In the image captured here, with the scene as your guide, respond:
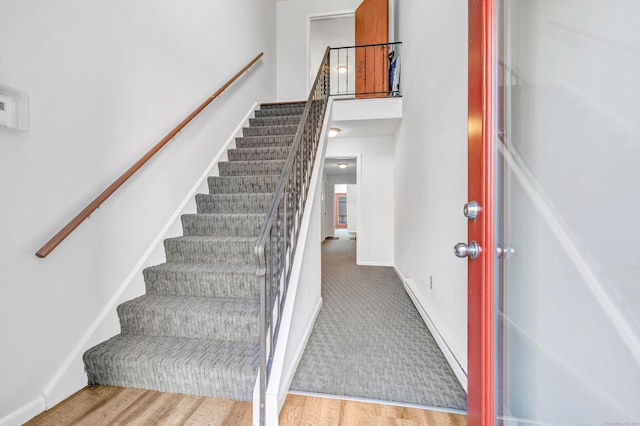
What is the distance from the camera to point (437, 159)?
2018 millimetres

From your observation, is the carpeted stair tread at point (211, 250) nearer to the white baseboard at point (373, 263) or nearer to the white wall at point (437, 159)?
the white wall at point (437, 159)

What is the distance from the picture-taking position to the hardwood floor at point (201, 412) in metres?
1.24

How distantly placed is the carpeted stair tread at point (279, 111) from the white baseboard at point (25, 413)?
347 centimetres

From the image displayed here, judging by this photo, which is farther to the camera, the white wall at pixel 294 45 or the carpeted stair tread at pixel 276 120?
the white wall at pixel 294 45

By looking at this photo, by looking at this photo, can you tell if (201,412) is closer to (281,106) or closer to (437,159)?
(437,159)

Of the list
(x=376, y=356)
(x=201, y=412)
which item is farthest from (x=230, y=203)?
(x=376, y=356)

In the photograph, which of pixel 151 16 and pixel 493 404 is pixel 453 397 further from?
pixel 151 16

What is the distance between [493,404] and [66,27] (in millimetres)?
2511

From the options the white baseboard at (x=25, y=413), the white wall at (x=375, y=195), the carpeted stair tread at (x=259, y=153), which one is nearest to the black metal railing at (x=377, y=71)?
the white wall at (x=375, y=195)

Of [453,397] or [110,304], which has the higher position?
[110,304]

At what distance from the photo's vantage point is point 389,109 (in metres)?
3.49

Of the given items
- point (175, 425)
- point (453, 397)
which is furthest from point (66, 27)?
point (453, 397)

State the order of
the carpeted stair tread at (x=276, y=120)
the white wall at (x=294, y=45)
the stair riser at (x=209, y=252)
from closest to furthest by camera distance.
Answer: the stair riser at (x=209, y=252) < the carpeted stair tread at (x=276, y=120) < the white wall at (x=294, y=45)

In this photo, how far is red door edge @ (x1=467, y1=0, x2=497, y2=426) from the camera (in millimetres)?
846
